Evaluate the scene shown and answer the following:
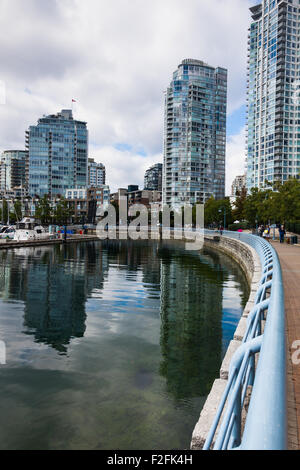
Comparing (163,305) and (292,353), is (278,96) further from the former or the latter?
(292,353)

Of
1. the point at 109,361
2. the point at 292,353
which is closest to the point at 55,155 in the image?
the point at 109,361

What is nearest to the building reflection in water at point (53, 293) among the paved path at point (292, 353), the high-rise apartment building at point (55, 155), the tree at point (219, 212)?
the paved path at point (292, 353)

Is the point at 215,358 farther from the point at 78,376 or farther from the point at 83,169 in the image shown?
the point at 83,169

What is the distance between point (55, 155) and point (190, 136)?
228 feet

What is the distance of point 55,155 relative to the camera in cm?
17650

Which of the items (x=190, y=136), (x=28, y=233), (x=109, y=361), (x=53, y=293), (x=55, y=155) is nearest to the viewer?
(x=109, y=361)

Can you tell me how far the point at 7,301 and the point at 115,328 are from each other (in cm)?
784

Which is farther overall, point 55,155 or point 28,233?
point 55,155

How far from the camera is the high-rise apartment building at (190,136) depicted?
17725 centimetres

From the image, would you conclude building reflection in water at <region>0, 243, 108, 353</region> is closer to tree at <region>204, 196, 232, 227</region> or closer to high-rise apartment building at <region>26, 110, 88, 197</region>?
tree at <region>204, 196, 232, 227</region>

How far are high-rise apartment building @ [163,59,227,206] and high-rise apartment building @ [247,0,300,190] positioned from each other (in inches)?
1497
